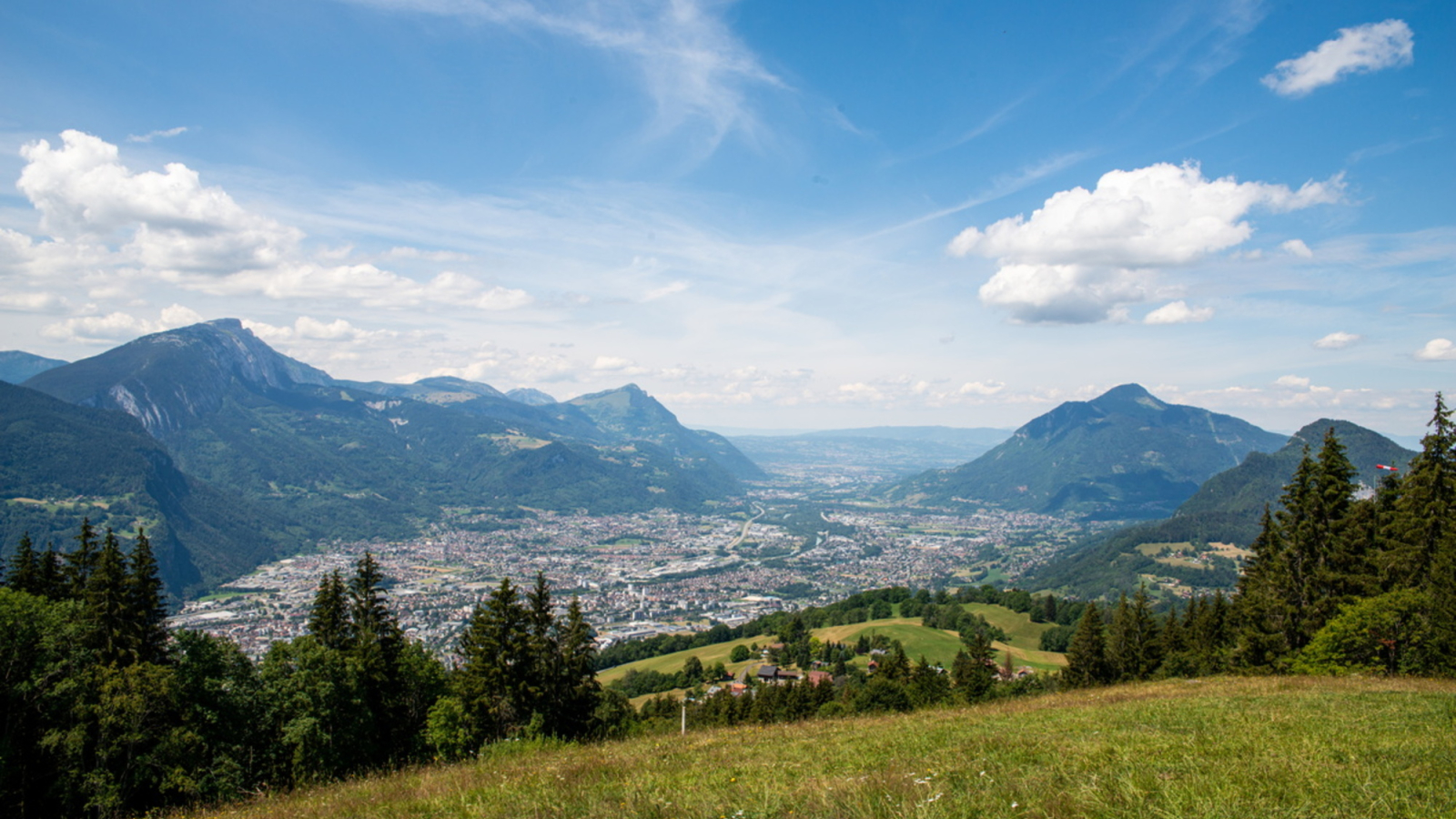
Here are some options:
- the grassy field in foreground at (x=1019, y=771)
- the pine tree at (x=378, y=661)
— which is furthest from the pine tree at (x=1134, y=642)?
the pine tree at (x=378, y=661)

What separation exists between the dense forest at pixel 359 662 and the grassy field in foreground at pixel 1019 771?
5.95 meters

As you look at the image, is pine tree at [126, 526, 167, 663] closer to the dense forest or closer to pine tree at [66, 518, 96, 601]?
the dense forest

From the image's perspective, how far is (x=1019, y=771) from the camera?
6703 millimetres

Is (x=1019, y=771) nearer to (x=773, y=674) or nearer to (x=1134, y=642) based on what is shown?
(x=1134, y=642)

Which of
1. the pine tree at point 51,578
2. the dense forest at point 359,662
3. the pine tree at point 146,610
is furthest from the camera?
the pine tree at point 51,578

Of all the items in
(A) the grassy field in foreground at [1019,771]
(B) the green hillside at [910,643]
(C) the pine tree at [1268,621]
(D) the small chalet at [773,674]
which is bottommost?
(B) the green hillside at [910,643]

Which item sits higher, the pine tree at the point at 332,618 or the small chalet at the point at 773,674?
the pine tree at the point at 332,618

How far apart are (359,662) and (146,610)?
26.4 ft

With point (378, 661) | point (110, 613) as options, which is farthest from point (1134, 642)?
point (110, 613)

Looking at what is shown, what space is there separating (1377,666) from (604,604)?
144 m

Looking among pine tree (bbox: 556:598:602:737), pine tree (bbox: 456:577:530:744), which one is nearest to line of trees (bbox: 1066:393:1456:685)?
pine tree (bbox: 556:598:602:737)

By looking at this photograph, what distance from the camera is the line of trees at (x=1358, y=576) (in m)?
21.5

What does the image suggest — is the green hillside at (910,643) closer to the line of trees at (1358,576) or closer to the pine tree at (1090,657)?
the pine tree at (1090,657)

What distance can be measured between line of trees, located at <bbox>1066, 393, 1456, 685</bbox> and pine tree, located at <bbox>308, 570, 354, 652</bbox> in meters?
41.4
